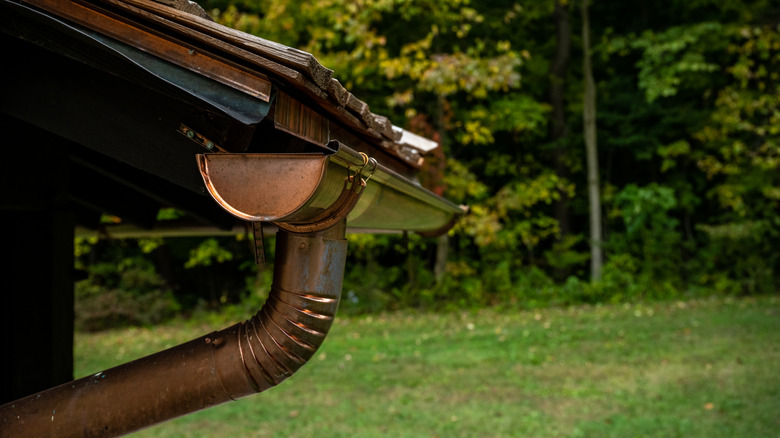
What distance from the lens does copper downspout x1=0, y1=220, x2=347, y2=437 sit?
177 cm

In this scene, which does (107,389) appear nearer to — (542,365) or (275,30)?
(542,365)

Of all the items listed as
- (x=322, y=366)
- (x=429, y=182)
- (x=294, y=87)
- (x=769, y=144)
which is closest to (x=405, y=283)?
(x=429, y=182)

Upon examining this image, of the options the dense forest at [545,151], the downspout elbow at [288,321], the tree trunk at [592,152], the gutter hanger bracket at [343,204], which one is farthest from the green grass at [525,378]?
the gutter hanger bracket at [343,204]

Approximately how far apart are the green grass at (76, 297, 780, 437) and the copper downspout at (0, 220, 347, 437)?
4.56 meters

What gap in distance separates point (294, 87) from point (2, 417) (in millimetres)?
1116

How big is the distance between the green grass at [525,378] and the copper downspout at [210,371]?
180 inches

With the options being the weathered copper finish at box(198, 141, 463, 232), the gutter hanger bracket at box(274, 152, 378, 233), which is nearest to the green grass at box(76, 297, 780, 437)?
the gutter hanger bracket at box(274, 152, 378, 233)

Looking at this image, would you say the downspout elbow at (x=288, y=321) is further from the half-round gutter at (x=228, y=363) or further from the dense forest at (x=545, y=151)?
the dense forest at (x=545, y=151)

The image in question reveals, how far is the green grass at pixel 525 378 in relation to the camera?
6273 millimetres

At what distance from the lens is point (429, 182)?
12008 millimetres

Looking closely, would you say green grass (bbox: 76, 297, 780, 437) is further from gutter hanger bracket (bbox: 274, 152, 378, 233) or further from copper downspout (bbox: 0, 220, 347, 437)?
gutter hanger bracket (bbox: 274, 152, 378, 233)

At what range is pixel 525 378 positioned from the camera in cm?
786

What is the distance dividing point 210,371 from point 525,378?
21.4 ft

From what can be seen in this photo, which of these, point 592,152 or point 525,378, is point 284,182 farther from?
point 592,152
